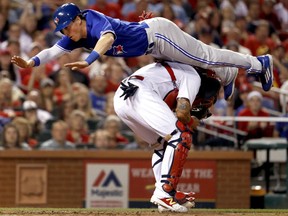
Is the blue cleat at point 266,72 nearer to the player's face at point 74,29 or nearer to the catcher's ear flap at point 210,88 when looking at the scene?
the catcher's ear flap at point 210,88

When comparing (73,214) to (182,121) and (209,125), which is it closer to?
(182,121)

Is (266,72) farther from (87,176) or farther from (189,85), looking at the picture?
(87,176)

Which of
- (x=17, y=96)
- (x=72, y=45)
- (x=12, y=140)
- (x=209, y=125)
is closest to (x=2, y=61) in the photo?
(x=17, y=96)

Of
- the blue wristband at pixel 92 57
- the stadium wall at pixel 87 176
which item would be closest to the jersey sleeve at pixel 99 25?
the blue wristband at pixel 92 57

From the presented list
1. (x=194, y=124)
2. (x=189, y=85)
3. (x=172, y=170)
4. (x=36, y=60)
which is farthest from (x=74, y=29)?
(x=172, y=170)

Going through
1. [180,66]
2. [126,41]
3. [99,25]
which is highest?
[99,25]

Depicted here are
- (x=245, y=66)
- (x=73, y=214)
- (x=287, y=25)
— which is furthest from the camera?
(x=287, y=25)
